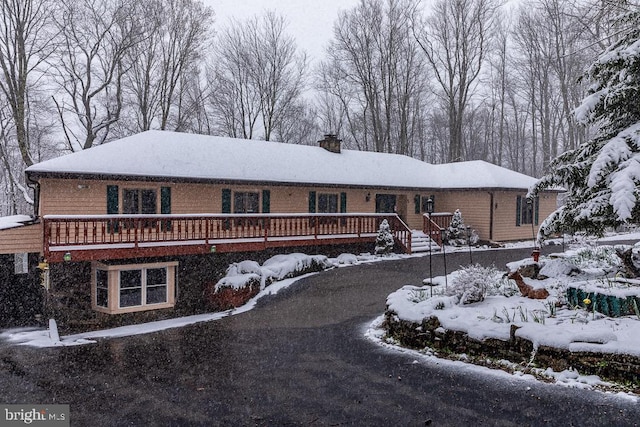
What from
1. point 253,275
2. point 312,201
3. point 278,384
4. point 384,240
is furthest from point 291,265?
point 278,384

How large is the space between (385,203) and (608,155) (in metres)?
15.4

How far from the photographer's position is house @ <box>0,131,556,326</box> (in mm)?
13625

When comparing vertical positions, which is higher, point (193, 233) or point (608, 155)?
point (608, 155)

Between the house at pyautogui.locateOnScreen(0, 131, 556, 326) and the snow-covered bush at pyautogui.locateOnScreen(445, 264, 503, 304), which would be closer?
the snow-covered bush at pyautogui.locateOnScreen(445, 264, 503, 304)

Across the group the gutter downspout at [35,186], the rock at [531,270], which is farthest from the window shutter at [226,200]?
the rock at [531,270]

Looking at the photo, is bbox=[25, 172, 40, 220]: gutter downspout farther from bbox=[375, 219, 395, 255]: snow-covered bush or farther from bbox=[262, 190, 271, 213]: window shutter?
bbox=[375, 219, 395, 255]: snow-covered bush

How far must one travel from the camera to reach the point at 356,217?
19.2 metres

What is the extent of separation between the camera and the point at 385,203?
22.9 metres

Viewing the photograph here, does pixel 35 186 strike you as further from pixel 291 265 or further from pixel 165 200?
pixel 291 265

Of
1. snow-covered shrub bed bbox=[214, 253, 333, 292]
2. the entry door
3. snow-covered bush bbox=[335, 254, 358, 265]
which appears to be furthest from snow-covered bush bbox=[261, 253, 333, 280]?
the entry door

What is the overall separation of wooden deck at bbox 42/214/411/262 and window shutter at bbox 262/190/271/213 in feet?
3.06

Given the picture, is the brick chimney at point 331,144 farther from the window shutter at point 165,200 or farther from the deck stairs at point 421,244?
Result: the window shutter at point 165,200

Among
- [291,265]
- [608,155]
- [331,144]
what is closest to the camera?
[608,155]

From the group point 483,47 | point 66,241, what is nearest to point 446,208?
point 483,47
